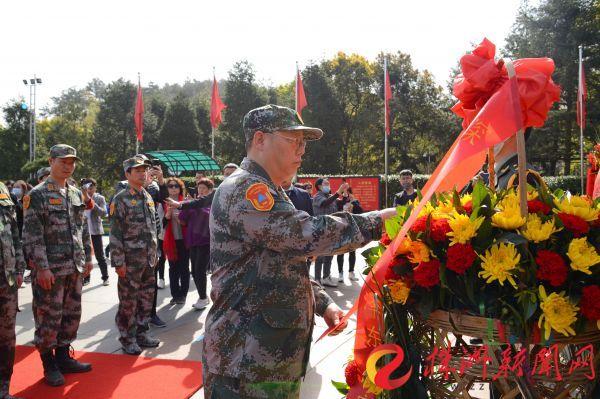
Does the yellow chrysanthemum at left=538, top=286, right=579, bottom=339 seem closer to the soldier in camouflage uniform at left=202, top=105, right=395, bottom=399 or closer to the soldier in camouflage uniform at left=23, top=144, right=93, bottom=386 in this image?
the soldier in camouflage uniform at left=202, top=105, right=395, bottom=399

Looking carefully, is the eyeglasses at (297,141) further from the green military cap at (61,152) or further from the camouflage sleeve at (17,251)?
the green military cap at (61,152)

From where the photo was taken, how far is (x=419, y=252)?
5.79 feet

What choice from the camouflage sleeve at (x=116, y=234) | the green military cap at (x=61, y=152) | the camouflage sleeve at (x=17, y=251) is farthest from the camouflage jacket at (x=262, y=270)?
the camouflage sleeve at (x=116, y=234)

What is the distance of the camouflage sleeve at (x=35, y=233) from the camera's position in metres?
4.12

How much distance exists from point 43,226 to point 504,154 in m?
3.66

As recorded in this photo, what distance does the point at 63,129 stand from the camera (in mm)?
38219

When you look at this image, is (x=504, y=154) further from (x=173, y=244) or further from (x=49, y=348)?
(x=173, y=244)

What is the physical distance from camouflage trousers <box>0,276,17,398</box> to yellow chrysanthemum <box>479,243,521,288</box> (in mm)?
3516

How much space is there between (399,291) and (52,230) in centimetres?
351

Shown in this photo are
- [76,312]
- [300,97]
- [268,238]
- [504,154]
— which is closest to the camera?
[268,238]

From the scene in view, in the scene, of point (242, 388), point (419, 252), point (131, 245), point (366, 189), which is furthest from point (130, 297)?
point (366, 189)

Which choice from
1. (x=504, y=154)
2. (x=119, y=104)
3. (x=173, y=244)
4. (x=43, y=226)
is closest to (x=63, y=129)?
(x=119, y=104)

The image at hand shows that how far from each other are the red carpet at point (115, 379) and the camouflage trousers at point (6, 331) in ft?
0.94

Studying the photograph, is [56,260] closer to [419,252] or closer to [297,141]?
[297,141]
